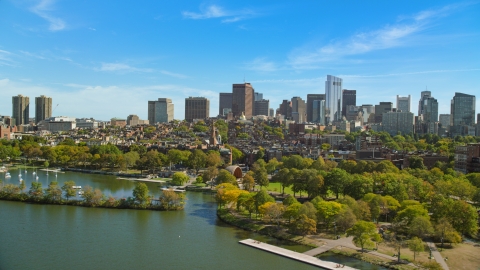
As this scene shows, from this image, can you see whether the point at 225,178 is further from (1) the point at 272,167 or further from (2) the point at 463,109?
(2) the point at 463,109

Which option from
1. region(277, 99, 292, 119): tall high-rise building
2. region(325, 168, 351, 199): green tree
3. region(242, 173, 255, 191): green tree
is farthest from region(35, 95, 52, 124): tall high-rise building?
region(325, 168, 351, 199): green tree

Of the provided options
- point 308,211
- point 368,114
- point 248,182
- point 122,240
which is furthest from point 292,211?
point 368,114

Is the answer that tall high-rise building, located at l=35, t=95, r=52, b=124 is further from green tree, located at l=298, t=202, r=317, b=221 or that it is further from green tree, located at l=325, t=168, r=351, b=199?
green tree, located at l=298, t=202, r=317, b=221

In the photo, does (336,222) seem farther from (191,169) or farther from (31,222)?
(191,169)

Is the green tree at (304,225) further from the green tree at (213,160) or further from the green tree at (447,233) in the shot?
the green tree at (213,160)

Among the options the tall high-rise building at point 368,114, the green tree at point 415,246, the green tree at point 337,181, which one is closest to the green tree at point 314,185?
the green tree at point 337,181

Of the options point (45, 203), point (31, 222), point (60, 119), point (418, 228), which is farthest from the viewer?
point (60, 119)

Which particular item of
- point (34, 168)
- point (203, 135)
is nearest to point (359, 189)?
point (34, 168)
